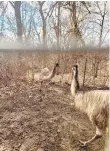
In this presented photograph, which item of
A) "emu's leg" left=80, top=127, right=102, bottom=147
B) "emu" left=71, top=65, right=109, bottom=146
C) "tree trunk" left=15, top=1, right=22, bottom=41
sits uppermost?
"tree trunk" left=15, top=1, right=22, bottom=41

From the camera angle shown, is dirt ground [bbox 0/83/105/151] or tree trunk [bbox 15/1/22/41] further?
tree trunk [bbox 15/1/22/41]

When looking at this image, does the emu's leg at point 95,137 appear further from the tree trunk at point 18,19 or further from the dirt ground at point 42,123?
the tree trunk at point 18,19

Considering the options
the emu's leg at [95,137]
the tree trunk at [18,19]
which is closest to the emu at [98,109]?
the emu's leg at [95,137]

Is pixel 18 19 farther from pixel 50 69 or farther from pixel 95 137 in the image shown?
pixel 95 137

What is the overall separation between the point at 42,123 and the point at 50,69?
136 centimetres

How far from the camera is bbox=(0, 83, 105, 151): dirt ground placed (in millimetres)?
1827

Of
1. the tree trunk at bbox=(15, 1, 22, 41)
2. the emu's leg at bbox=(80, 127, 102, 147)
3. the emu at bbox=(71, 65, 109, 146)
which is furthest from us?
the tree trunk at bbox=(15, 1, 22, 41)

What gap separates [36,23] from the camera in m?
2.88

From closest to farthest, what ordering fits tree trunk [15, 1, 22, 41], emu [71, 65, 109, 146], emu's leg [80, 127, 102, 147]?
emu [71, 65, 109, 146], emu's leg [80, 127, 102, 147], tree trunk [15, 1, 22, 41]

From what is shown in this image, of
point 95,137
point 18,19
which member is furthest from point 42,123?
point 18,19

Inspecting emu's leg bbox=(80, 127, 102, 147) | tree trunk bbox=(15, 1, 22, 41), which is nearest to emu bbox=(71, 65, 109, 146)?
emu's leg bbox=(80, 127, 102, 147)

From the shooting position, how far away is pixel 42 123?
2.09 meters

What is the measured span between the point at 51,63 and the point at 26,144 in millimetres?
1655

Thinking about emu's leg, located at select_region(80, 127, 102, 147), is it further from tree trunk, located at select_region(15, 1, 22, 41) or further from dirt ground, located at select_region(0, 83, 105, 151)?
tree trunk, located at select_region(15, 1, 22, 41)
